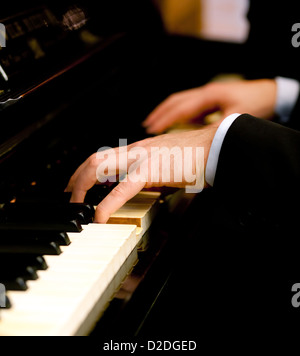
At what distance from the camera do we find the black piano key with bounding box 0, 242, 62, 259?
790mm

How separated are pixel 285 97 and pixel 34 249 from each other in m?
1.52

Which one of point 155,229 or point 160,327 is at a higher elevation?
point 155,229

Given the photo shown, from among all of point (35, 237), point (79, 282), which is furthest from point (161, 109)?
point (79, 282)

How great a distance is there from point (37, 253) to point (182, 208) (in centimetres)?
48

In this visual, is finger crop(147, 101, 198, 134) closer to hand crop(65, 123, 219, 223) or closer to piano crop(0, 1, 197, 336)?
piano crop(0, 1, 197, 336)

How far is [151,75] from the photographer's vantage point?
185 centimetres

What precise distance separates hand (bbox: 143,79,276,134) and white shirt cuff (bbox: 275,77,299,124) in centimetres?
12

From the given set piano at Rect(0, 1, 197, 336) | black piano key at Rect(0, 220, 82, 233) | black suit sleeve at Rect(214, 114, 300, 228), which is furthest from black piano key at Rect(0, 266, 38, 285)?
black suit sleeve at Rect(214, 114, 300, 228)

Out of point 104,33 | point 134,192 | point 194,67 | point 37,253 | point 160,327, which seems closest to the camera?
point 37,253

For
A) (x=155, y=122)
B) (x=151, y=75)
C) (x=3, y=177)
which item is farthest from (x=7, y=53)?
(x=151, y=75)

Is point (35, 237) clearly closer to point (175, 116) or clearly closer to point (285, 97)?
point (175, 116)

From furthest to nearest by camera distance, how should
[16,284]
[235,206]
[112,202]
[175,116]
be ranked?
[175,116] < [235,206] < [112,202] < [16,284]

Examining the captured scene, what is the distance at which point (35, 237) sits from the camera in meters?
0.83
